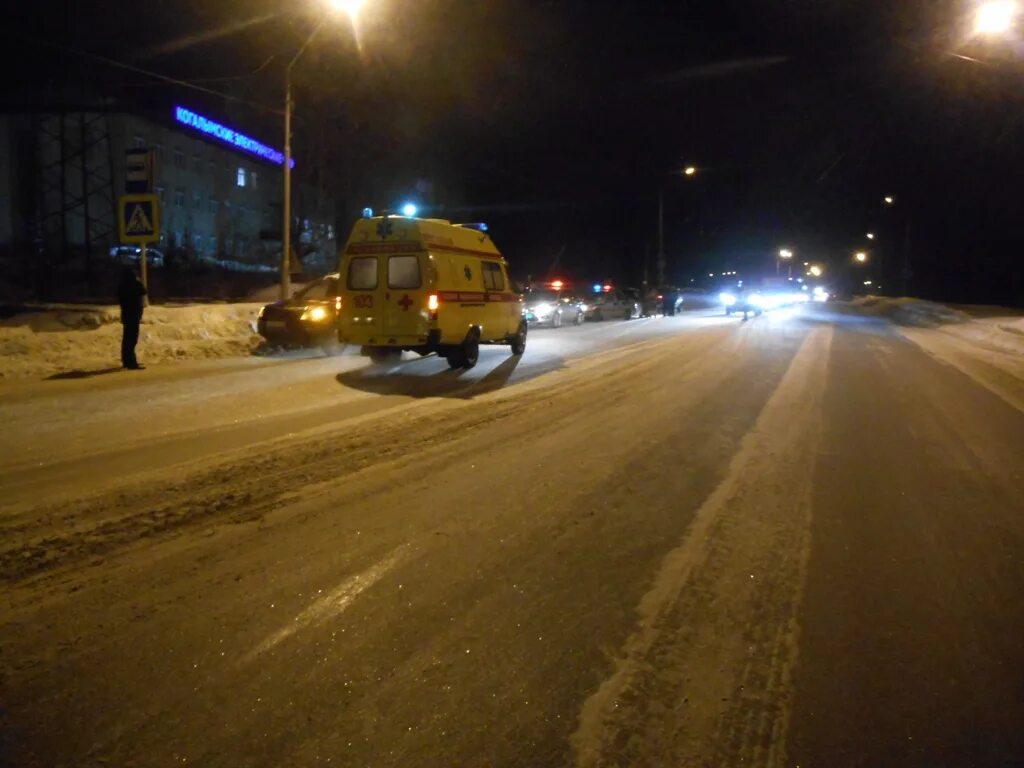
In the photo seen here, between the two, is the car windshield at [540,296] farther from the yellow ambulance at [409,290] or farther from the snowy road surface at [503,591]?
the snowy road surface at [503,591]

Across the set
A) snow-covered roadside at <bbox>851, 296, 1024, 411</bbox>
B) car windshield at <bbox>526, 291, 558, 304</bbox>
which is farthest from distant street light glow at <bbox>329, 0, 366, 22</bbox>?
snow-covered roadside at <bbox>851, 296, 1024, 411</bbox>

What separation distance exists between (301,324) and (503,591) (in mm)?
14642

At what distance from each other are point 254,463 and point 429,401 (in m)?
4.26

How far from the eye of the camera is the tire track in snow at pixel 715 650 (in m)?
3.56

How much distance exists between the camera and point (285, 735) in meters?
3.53

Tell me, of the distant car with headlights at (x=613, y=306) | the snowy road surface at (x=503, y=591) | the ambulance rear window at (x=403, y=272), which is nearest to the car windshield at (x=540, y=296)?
the distant car with headlights at (x=613, y=306)

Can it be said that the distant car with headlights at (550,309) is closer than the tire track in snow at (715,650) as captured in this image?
No

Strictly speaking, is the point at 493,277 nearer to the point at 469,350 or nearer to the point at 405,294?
the point at 469,350

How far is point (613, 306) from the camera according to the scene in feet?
126

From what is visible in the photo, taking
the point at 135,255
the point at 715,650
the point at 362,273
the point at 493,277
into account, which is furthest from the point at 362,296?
the point at 135,255

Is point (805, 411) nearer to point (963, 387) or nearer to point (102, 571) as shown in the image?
point (963, 387)

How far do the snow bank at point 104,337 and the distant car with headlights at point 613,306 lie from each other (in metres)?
17.9

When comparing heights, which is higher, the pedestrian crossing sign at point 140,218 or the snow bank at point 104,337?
the pedestrian crossing sign at point 140,218

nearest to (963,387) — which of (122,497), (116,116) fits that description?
(122,497)
